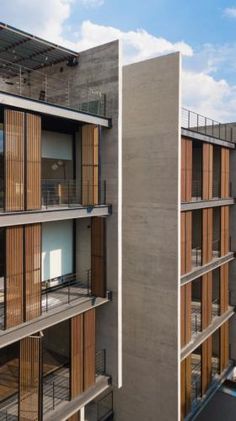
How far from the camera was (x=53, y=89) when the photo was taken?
13750 mm

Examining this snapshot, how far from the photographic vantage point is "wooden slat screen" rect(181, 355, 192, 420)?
1349 centimetres

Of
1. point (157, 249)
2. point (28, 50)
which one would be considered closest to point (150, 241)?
point (157, 249)

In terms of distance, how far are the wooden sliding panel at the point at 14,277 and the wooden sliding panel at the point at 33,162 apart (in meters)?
0.77

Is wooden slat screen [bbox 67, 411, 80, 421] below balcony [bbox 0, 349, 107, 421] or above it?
below

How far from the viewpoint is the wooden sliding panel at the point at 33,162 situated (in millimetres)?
9250

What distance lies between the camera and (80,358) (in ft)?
35.3

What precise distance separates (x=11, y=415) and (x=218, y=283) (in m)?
11.5

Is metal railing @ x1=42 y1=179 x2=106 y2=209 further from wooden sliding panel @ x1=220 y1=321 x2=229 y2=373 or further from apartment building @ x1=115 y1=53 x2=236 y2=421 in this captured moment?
wooden sliding panel @ x1=220 y1=321 x2=229 y2=373

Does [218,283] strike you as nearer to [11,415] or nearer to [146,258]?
[146,258]

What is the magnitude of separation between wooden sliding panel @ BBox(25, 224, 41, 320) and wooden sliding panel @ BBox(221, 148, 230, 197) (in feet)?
34.4

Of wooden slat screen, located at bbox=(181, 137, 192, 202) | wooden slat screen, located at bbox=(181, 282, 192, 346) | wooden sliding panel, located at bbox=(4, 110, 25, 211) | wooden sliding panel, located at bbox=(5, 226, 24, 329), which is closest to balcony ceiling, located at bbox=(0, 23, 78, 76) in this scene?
wooden sliding panel, located at bbox=(4, 110, 25, 211)

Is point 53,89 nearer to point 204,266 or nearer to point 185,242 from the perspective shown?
point 185,242

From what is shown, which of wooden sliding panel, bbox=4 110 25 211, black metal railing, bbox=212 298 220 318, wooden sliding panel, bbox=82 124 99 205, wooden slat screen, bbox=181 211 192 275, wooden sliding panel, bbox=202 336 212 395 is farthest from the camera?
black metal railing, bbox=212 298 220 318

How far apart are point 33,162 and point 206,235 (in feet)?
29.1
